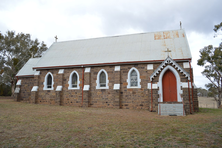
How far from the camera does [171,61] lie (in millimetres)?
14227

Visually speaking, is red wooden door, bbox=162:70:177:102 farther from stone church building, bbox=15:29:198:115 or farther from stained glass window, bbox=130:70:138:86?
stained glass window, bbox=130:70:138:86

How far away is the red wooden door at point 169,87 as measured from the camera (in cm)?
1450

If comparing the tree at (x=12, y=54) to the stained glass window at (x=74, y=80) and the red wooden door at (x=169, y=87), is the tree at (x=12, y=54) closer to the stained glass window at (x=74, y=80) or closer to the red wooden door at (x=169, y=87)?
the stained glass window at (x=74, y=80)

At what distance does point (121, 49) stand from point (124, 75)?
3551 millimetres

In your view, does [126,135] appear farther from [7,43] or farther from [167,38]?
[7,43]

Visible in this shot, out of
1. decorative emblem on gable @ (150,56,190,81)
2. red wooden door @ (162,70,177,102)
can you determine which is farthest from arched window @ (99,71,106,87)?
red wooden door @ (162,70,177,102)

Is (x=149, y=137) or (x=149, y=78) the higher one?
(x=149, y=78)

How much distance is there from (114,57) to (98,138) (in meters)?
12.3

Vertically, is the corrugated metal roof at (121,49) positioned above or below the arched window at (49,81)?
above

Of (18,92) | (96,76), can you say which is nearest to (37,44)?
(18,92)

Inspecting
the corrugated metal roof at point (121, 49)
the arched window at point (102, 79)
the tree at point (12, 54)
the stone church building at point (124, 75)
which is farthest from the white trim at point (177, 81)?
the tree at point (12, 54)

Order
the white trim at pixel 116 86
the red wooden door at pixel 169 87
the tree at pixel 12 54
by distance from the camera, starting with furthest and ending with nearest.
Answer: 1. the tree at pixel 12 54
2. the white trim at pixel 116 86
3. the red wooden door at pixel 169 87

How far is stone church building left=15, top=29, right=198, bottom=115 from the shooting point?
46.8 ft

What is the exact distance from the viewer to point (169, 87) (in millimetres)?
14664
